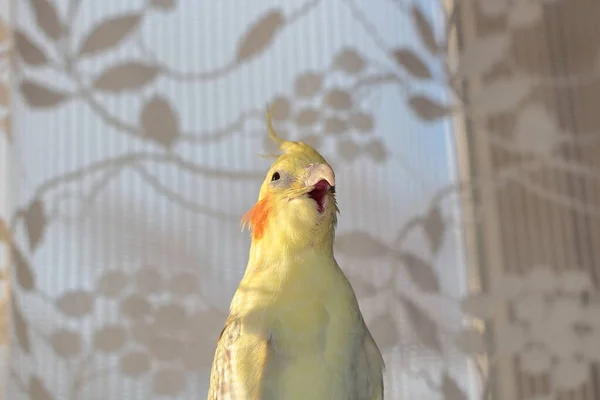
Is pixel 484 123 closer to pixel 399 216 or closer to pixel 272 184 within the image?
pixel 399 216

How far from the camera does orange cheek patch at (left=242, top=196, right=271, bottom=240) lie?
52cm

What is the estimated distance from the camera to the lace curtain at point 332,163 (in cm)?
102

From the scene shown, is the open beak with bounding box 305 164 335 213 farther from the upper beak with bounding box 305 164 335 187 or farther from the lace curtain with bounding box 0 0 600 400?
the lace curtain with bounding box 0 0 600 400

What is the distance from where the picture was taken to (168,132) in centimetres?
109

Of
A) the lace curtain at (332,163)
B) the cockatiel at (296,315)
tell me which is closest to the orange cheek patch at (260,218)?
the cockatiel at (296,315)

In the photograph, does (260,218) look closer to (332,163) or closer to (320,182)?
(320,182)

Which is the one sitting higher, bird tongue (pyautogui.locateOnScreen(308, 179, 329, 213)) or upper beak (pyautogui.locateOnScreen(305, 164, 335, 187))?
upper beak (pyautogui.locateOnScreen(305, 164, 335, 187))

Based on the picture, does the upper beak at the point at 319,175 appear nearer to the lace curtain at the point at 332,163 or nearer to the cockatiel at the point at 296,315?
the cockatiel at the point at 296,315

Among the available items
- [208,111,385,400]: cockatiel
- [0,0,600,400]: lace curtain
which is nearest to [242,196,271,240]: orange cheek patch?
[208,111,385,400]: cockatiel

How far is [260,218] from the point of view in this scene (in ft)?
1.73

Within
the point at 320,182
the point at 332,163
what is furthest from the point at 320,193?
the point at 332,163

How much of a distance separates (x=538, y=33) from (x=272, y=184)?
95 cm

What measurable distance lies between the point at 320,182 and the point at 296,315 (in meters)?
0.10

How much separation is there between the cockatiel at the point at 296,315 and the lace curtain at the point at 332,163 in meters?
0.57
